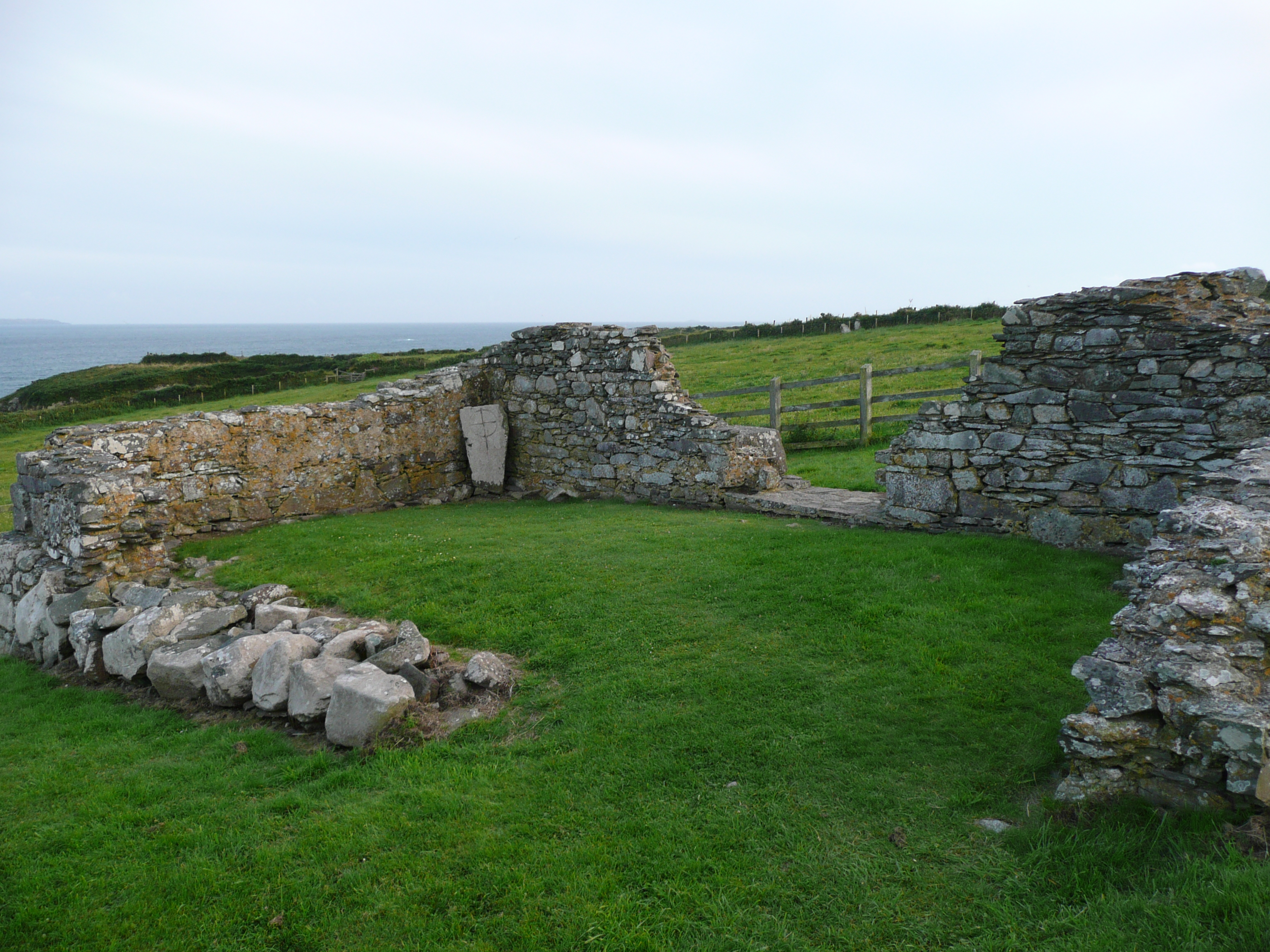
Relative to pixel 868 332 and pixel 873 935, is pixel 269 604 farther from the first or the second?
pixel 868 332

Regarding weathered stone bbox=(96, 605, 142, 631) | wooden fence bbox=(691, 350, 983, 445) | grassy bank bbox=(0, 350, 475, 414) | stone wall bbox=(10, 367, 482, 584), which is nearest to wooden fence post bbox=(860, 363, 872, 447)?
wooden fence bbox=(691, 350, 983, 445)

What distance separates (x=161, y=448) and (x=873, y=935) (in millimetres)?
12035

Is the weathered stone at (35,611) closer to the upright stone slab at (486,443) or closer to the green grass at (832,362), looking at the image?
the upright stone slab at (486,443)

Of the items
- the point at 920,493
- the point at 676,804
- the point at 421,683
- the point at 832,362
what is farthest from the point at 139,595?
the point at 832,362

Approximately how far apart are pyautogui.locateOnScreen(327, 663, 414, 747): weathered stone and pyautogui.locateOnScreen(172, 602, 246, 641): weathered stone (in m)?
2.69

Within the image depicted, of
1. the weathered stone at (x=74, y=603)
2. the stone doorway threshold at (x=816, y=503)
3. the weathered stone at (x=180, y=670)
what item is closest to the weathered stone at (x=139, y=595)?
the weathered stone at (x=74, y=603)

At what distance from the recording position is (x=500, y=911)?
405 cm

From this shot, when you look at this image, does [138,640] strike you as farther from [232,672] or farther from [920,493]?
[920,493]

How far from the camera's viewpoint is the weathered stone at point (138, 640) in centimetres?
789

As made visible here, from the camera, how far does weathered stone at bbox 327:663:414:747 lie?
19.4 feet

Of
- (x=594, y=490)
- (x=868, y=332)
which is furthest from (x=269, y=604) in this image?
(x=868, y=332)

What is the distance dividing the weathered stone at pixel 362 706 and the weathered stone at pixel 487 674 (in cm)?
56

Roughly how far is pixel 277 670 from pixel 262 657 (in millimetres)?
325

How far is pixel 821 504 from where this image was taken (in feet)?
36.9
